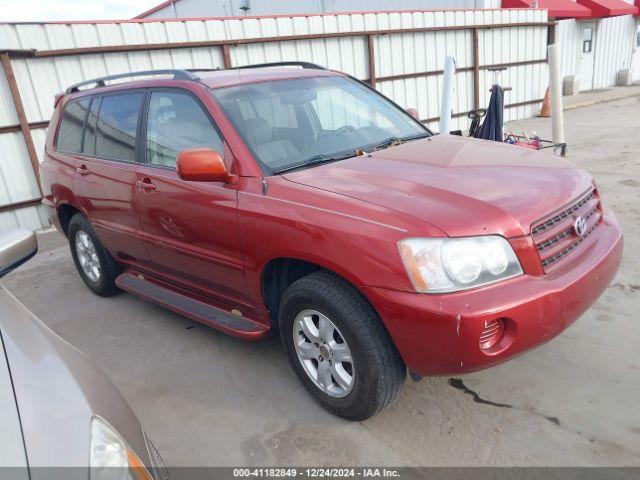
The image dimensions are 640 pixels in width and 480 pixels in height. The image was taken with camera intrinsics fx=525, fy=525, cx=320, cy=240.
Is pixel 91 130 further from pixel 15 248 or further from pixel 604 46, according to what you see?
pixel 604 46

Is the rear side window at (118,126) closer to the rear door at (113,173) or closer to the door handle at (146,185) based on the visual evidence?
the rear door at (113,173)

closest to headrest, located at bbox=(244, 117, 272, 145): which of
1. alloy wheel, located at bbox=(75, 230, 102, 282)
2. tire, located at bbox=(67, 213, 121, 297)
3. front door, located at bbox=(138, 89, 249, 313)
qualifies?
front door, located at bbox=(138, 89, 249, 313)

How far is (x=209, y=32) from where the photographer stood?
8.90m

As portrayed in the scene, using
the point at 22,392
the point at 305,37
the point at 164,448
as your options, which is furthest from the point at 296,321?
the point at 305,37

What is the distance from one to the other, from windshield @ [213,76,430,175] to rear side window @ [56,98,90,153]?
194 centimetres

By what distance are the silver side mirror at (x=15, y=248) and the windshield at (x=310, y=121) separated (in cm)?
122

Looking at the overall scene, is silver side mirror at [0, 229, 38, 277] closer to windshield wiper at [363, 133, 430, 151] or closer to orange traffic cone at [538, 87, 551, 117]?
windshield wiper at [363, 133, 430, 151]

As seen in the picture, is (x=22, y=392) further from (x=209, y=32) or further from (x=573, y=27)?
(x=573, y=27)

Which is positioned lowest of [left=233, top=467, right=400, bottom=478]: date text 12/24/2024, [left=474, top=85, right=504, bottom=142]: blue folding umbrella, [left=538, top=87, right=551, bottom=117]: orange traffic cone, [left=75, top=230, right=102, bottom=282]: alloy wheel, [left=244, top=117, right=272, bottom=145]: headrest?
[left=538, top=87, right=551, bottom=117]: orange traffic cone

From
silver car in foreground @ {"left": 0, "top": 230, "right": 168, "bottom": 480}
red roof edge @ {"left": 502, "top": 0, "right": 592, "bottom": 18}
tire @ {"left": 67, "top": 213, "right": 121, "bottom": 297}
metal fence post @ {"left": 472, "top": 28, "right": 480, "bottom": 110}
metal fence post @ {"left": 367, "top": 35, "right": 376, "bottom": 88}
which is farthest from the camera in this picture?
red roof edge @ {"left": 502, "top": 0, "right": 592, "bottom": 18}

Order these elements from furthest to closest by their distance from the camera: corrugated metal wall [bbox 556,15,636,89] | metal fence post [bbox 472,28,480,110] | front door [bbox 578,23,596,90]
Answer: front door [bbox 578,23,596,90] → corrugated metal wall [bbox 556,15,636,89] → metal fence post [bbox 472,28,480,110]

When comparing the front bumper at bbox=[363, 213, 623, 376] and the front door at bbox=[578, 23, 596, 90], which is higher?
the front bumper at bbox=[363, 213, 623, 376]

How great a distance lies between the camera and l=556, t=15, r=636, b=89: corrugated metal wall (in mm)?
18875

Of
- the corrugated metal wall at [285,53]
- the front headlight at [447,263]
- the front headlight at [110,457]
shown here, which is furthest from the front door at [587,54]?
the front headlight at [110,457]
